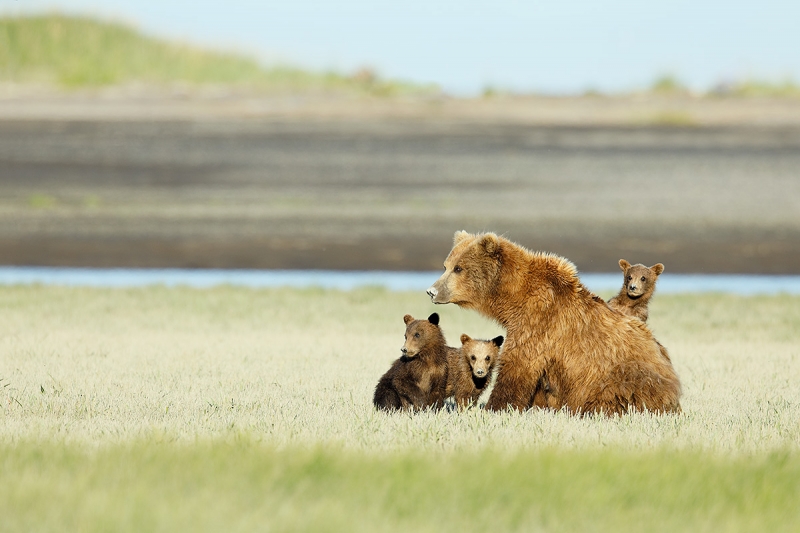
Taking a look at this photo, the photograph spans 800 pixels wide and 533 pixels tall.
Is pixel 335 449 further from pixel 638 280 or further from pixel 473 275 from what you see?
pixel 638 280

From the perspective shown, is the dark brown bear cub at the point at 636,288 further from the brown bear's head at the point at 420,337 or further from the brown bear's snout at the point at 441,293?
the brown bear's snout at the point at 441,293

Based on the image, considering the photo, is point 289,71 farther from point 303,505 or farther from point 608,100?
point 303,505

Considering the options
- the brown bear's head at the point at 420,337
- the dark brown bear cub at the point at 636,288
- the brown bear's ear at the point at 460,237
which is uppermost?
the brown bear's ear at the point at 460,237

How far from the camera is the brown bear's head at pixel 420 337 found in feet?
26.1

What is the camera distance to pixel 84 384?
8641 mm

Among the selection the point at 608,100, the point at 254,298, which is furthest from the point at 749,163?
the point at 254,298

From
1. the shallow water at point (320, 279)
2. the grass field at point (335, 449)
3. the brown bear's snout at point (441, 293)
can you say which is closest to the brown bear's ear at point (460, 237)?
the brown bear's snout at point (441, 293)

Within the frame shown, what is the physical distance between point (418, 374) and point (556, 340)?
1036 millimetres

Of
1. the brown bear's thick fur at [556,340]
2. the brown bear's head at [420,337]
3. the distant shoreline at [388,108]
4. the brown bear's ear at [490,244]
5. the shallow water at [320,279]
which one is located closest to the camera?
the brown bear's thick fur at [556,340]

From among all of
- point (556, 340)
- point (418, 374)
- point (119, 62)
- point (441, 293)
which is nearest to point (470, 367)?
point (418, 374)

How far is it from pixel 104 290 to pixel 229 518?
A: 10803 millimetres

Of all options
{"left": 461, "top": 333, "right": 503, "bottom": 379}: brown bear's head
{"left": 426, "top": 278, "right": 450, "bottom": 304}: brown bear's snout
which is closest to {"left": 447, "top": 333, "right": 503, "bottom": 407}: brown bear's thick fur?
{"left": 461, "top": 333, "right": 503, "bottom": 379}: brown bear's head

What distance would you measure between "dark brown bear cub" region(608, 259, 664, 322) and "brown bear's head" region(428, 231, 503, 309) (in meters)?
1.67

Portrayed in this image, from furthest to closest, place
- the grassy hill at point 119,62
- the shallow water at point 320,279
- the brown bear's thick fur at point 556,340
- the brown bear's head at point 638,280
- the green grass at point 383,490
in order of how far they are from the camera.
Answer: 1. the grassy hill at point 119,62
2. the shallow water at point 320,279
3. the brown bear's head at point 638,280
4. the brown bear's thick fur at point 556,340
5. the green grass at point 383,490
